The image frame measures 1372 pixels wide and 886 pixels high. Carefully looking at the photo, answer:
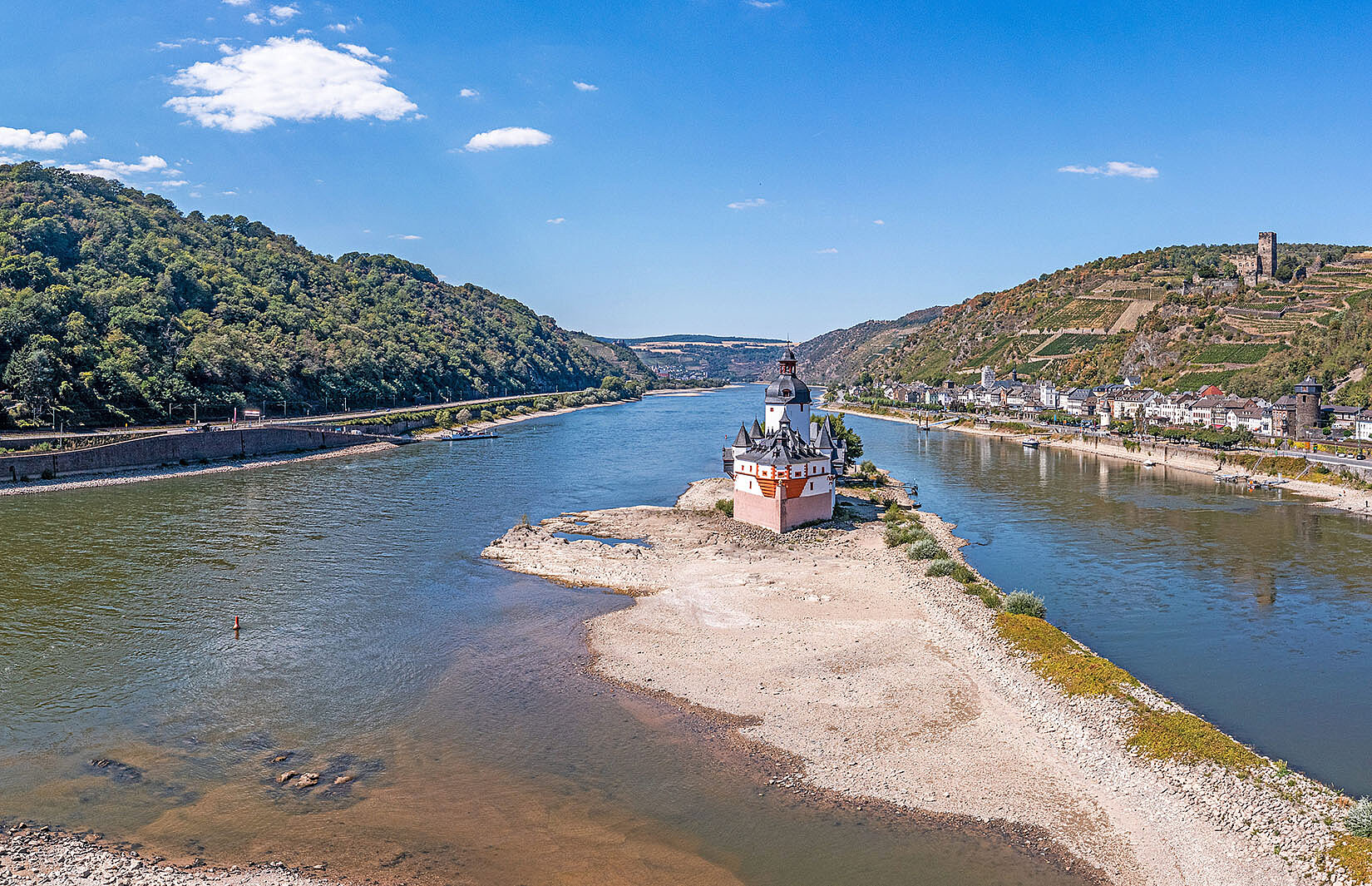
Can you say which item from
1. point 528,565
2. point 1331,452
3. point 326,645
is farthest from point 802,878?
point 1331,452

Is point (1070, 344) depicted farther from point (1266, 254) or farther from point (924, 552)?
point (924, 552)

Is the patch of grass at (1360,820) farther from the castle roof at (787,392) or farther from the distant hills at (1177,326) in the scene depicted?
the distant hills at (1177,326)

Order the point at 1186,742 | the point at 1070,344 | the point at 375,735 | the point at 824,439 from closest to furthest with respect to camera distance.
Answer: the point at 1186,742 < the point at 375,735 < the point at 824,439 < the point at 1070,344

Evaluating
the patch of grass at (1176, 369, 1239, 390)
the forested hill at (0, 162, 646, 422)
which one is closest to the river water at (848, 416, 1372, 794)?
the patch of grass at (1176, 369, 1239, 390)

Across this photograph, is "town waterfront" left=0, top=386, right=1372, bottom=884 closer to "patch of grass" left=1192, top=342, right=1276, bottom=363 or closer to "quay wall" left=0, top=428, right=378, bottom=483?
"quay wall" left=0, top=428, right=378, bottom=483

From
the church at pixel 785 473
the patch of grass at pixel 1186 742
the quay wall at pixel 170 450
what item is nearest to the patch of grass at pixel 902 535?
the church at pixel 785 473

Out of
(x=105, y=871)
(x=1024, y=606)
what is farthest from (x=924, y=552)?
(x=105, y=871)

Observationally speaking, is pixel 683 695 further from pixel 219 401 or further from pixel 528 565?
pixel 219 401
